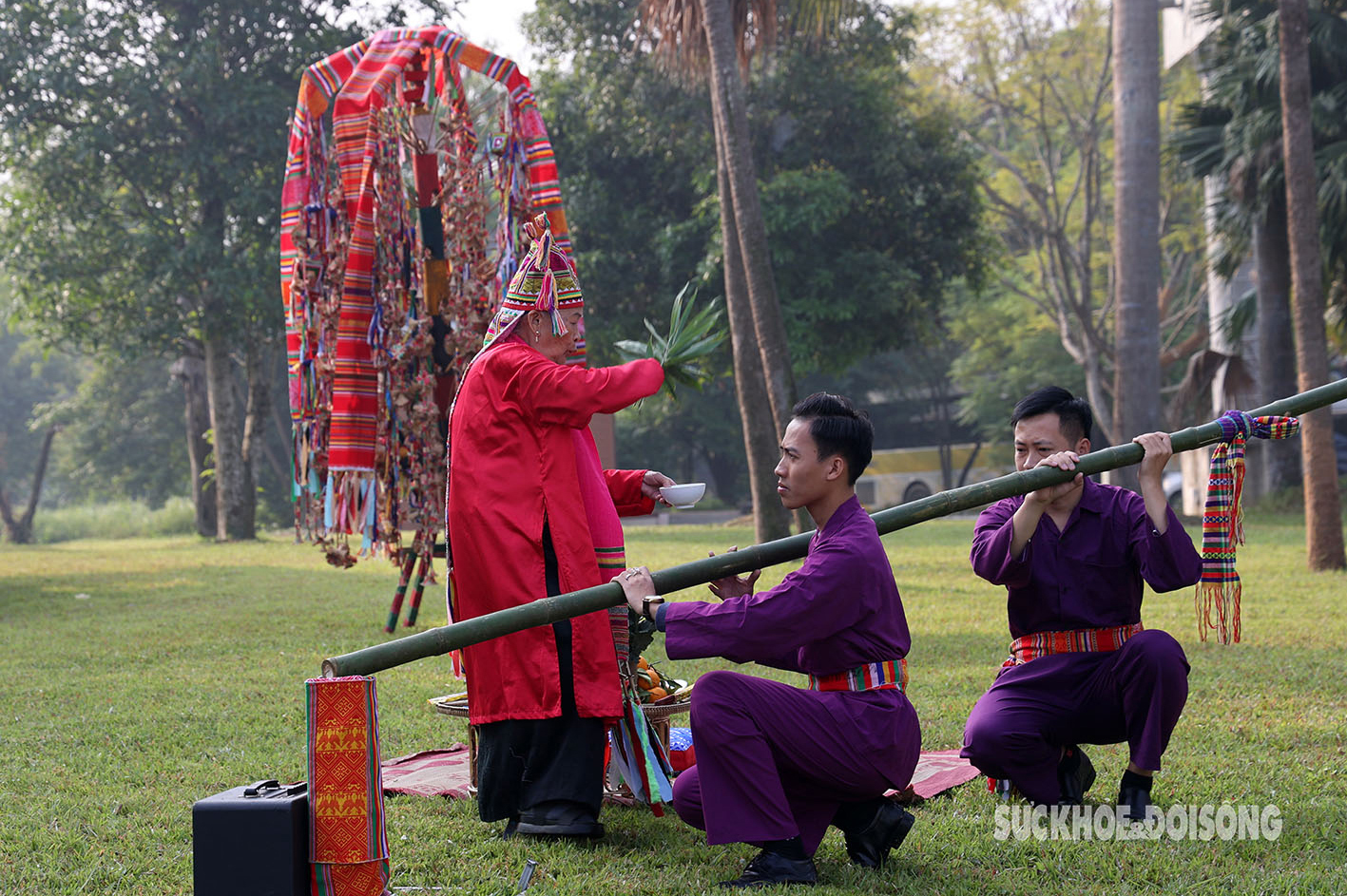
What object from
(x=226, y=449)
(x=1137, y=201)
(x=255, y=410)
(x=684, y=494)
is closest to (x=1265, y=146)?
(x=1137, y=201)

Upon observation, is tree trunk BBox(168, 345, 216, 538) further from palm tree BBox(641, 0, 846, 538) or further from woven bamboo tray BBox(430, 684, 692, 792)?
woven bamboo tray BBox(430, 684, 692, 792)

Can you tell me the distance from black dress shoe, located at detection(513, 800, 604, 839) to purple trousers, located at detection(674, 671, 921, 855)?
0.55 metres

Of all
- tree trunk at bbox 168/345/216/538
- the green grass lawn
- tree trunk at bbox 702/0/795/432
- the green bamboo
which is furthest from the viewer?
tree trunk at bbox 168/345/216/538

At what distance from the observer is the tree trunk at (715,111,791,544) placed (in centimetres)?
1297

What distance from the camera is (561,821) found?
4008mm

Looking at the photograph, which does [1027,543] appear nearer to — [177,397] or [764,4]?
[764,4]

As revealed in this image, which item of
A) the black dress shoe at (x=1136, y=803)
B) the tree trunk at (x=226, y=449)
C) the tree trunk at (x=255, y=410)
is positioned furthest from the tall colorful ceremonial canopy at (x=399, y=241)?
the tree trunk at (x=255, y=410)

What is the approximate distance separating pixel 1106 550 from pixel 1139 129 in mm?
11182

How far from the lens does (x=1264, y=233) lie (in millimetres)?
16812

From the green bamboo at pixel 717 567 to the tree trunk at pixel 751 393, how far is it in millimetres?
8902

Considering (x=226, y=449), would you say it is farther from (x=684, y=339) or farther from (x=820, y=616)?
(x=820, y=616)

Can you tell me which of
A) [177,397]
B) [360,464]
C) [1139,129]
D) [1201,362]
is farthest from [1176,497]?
[177,397]

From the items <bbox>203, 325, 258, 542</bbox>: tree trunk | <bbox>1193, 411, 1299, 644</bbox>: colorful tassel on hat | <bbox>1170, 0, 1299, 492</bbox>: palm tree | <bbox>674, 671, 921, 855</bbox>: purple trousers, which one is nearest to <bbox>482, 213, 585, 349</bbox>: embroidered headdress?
<bbox>674, 671, 921, 855</bbox>: purple trousers

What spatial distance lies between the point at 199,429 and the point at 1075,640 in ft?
79.0
